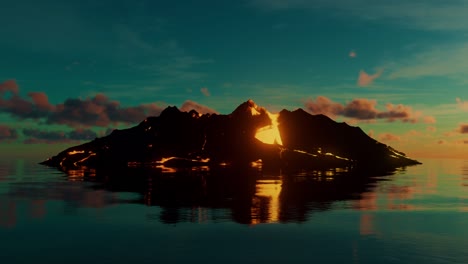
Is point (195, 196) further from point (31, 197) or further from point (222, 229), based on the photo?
point (222, 229)

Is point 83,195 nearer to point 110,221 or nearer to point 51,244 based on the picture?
point 110,221

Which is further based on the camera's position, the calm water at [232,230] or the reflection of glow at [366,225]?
the reflection of glow at [366,225]

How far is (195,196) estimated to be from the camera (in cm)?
10306

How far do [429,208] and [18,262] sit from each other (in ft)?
227

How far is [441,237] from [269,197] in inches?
1853

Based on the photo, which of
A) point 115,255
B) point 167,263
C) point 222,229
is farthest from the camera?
point 222,229

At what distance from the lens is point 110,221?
225 ft

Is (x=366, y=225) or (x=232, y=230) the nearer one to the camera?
(x=232, y=230)

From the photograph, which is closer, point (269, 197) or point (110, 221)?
point (110, 221)

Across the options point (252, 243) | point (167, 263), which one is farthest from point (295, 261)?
point (167, 263)

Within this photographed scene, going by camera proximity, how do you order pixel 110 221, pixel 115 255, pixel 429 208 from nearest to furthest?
pixel 115 255
pixel 110 221
pixel 429 208

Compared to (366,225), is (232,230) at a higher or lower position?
lower

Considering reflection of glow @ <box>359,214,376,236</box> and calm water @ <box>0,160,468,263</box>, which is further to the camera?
reflection of glow @ <box>359,214,376,236</box>

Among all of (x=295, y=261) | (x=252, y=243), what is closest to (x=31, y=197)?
(x=252, y=243)
